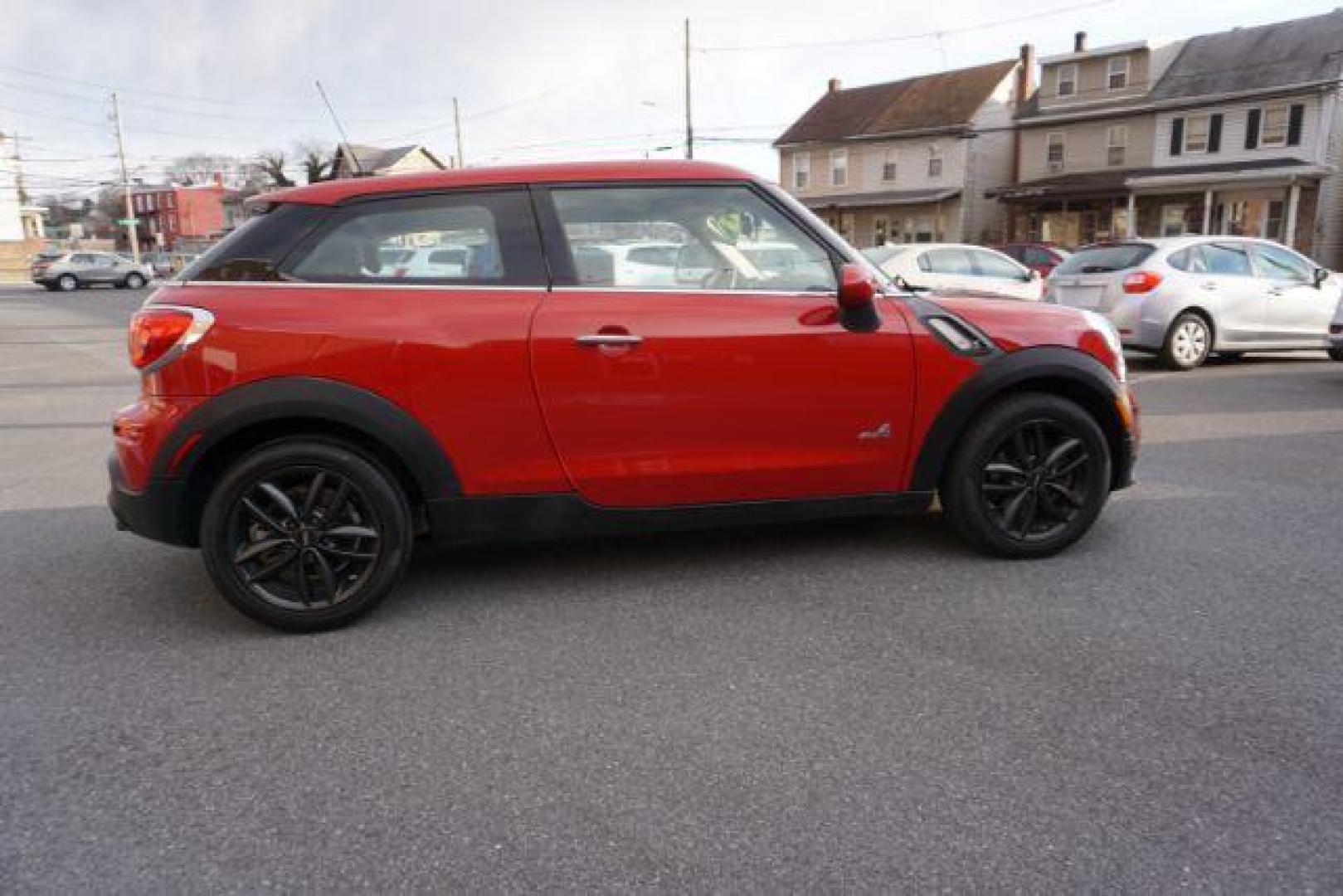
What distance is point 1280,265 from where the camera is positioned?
10797 millimetres

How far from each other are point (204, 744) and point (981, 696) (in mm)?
2365

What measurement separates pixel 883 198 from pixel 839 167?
3764mm

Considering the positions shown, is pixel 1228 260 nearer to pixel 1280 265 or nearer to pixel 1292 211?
pixel 1280 265

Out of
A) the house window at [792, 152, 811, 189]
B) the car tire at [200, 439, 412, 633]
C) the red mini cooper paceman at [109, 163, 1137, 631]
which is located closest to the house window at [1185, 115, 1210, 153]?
the house window at [792, 152, 811, 189]

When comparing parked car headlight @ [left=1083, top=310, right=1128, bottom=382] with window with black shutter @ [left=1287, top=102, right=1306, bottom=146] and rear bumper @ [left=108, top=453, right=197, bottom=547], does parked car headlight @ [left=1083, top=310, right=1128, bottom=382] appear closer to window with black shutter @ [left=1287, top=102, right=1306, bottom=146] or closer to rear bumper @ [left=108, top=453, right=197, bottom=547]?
rear bumper @ [left=108, top=453, right=197, bottom=547]

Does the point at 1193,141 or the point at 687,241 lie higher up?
the point at 1193,141

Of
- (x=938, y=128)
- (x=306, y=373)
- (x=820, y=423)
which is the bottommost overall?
(x=820, y=423)

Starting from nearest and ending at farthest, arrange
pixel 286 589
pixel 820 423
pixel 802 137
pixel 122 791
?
pixel 122 791, pixel 286 589, pixel 820 423, pixel 802 137

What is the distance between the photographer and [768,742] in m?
2.72

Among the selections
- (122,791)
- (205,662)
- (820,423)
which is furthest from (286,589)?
(820,423)

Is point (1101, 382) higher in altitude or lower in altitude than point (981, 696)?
higher

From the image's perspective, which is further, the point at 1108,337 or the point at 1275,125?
the point at 1275,125

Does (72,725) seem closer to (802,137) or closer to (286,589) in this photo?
(286,589)

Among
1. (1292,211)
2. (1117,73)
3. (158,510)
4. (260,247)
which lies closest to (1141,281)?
(260,247)
